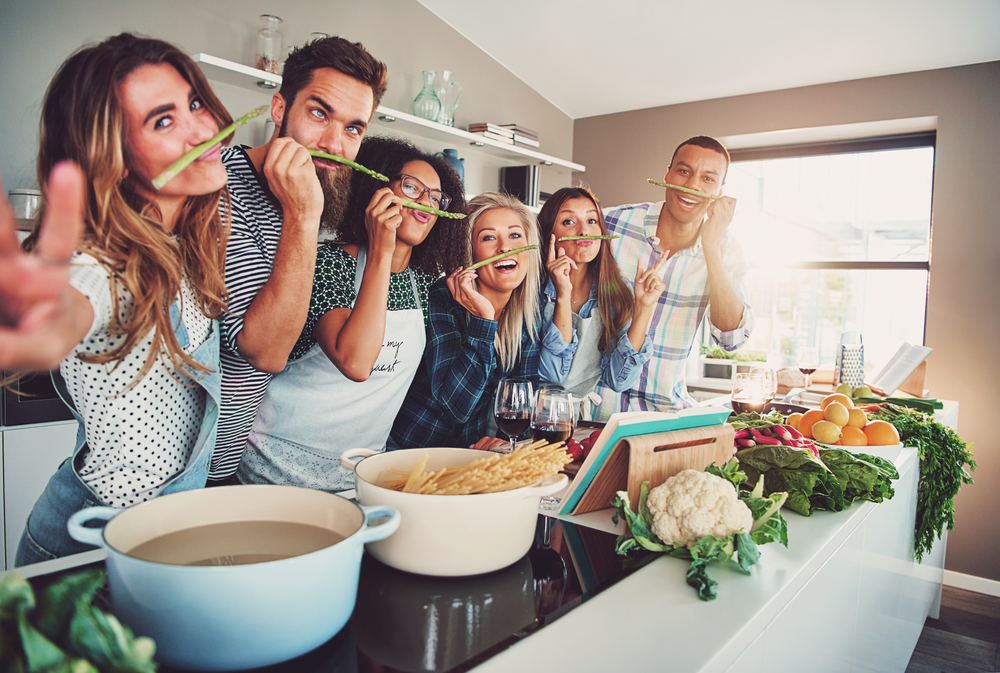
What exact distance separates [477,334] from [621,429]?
858mm

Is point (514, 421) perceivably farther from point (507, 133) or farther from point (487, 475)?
point (507, 133)

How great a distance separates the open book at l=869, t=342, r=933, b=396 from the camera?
3043 millimetres

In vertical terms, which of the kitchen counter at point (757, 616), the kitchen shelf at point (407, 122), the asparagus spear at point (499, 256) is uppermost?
the kitchen shelf at point (407, 122)

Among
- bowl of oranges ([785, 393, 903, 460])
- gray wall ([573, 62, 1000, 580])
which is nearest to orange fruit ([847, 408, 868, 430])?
bowl of oranges ([785, 393, 903, 460])

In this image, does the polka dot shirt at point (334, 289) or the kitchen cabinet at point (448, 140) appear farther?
the kitchen cabinet at point (448, 140)

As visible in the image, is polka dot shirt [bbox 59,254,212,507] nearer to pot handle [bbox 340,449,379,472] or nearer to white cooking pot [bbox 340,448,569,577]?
pot handle [bbox 340,449,379,472]

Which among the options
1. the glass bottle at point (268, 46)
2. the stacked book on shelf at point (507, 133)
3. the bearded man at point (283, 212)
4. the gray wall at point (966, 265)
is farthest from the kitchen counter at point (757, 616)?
the stacked book on shelf at point (507, 133)

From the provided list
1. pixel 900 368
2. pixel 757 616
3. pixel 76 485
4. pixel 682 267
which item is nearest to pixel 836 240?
pixel 900 368

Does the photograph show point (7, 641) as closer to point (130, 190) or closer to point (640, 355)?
point (130, 190)

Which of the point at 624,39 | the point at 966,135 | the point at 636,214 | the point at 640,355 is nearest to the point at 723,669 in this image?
the point at 640,355

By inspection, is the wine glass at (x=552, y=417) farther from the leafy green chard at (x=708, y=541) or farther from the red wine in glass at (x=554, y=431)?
the leafy green chard at (x=708, y=541)

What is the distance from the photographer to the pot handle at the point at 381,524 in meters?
0.65

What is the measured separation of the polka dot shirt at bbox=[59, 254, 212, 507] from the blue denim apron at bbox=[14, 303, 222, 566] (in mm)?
19

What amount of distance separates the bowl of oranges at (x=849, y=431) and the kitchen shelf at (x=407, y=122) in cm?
229
